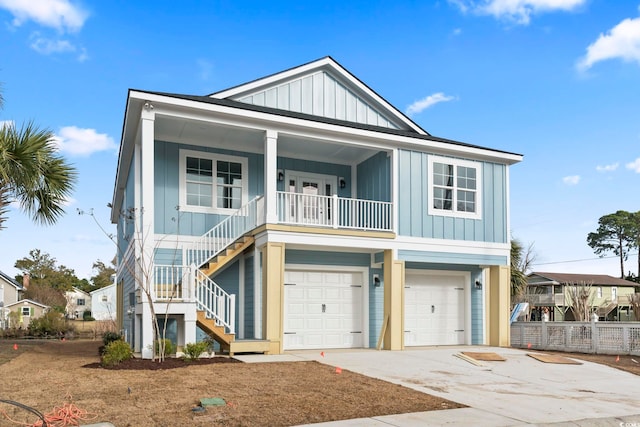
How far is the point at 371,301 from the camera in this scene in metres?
17.5

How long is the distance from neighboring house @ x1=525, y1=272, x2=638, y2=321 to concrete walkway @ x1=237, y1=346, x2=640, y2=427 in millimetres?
38294

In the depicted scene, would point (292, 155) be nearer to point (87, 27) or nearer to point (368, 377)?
point (87, 27)

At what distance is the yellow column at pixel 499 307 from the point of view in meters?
18.0

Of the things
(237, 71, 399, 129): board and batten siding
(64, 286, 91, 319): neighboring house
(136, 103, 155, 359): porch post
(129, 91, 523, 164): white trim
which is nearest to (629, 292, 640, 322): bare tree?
(129, 91, 523, 164): white trim

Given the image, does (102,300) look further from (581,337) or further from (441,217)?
(581,337)

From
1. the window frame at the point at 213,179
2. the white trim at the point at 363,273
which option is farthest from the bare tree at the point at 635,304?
the window frame at the point at 213,179

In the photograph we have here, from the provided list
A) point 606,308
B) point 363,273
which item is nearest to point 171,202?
point 363,273

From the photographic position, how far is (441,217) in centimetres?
1744

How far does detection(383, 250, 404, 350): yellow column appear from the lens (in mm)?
16125

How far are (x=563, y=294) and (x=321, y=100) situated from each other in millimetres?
39292

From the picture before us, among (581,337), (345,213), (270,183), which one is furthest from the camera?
(345,213)

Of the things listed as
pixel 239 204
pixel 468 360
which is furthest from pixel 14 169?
pixel 468 360

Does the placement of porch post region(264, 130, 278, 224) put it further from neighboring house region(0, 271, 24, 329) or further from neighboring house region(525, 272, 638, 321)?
neighboring house region(525, 272, 638, 321)

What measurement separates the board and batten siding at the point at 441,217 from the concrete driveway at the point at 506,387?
3.40 metres
